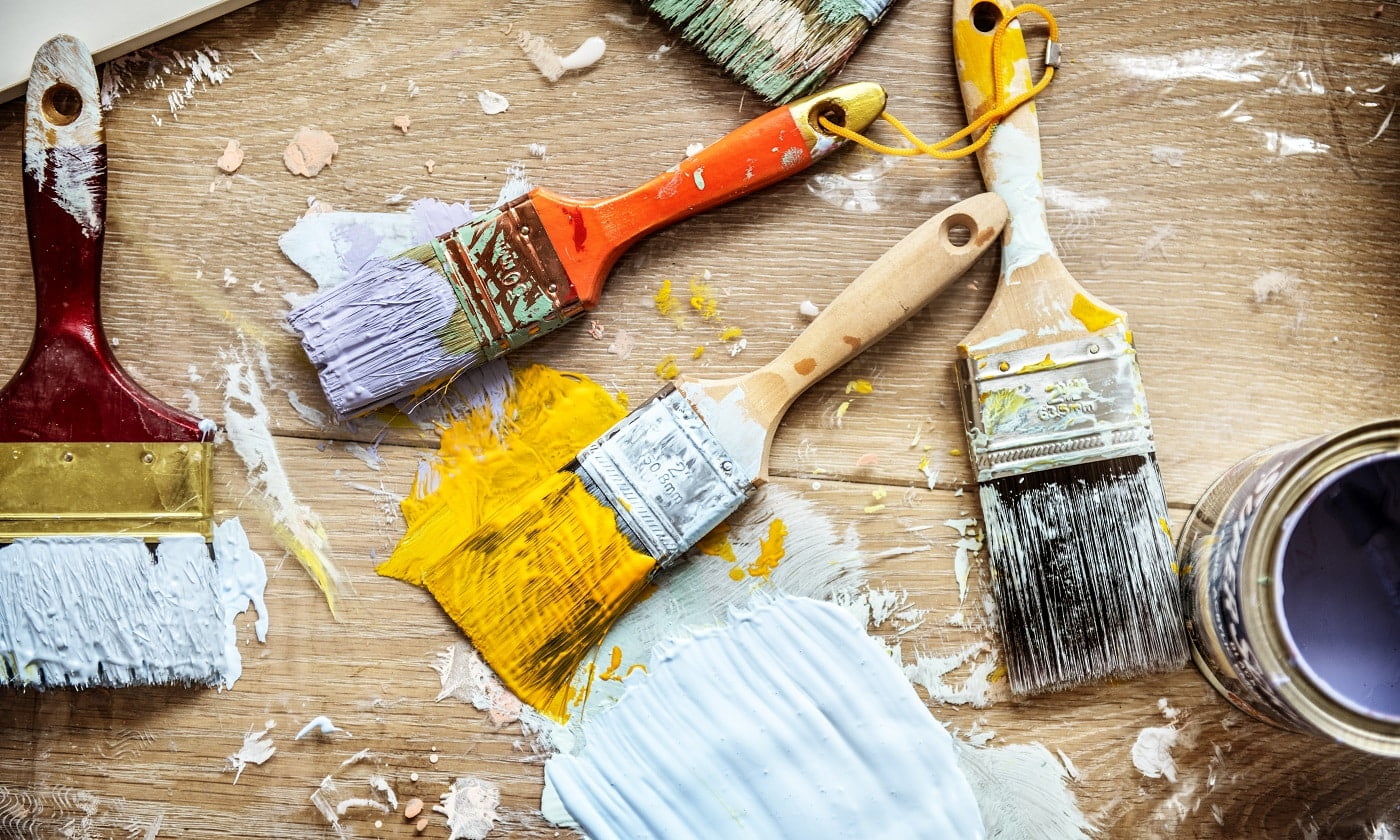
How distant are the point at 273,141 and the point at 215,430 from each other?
1.16ft

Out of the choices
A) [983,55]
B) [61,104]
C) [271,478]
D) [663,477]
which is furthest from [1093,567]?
[61,104]

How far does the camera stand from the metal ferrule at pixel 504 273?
3.32 ft

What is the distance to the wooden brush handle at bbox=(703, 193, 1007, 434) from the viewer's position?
1005 millimetres

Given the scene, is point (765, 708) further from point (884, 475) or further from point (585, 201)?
point (585, 201)

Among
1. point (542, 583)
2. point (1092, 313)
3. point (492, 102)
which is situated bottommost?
point (542, 583)

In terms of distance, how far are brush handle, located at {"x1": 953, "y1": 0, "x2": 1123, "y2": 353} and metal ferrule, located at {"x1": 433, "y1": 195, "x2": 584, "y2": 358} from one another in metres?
0.49

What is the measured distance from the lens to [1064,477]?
3.29ft

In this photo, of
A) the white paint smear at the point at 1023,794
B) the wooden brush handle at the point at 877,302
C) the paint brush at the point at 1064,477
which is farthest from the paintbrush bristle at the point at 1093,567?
the wooden brush handle at the point at 877,302

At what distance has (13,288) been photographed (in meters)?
1.07

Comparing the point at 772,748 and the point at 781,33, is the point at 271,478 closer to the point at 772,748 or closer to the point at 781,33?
the point at 772,748

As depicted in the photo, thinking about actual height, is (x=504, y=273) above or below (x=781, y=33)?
below

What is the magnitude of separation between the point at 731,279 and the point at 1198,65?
0.62 m

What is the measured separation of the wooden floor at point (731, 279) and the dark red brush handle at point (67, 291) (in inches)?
2.2

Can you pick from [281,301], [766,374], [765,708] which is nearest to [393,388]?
[281,301]
